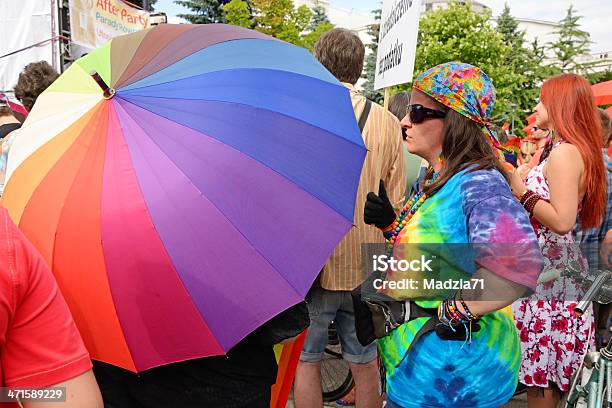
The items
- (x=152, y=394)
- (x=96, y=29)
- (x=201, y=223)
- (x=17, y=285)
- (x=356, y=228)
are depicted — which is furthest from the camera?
(x=96, y=29)

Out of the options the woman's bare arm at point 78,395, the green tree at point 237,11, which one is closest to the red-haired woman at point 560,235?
the woman's bare arm at point 78,395

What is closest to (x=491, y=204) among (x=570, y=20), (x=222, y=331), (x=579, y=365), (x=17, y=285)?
(x=222, y=331)

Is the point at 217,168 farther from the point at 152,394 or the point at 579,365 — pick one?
the point at 579,365

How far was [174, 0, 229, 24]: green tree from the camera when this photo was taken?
115 ft

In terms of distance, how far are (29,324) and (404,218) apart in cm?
135

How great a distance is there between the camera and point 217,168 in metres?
1.79

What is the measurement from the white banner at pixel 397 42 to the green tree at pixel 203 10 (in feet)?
107

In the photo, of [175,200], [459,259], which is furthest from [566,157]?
[175,200]

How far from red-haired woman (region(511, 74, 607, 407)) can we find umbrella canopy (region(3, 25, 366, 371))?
1.36 meters

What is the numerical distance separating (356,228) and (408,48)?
112cm

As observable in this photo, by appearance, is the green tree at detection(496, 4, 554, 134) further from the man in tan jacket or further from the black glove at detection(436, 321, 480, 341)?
the black glove at detection(436, 321, 480, 341)

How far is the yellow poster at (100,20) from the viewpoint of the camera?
36.8 feet

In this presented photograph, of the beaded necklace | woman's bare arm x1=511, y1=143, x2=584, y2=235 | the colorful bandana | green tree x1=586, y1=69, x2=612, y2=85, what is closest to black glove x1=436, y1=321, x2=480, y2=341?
the beaded necklace

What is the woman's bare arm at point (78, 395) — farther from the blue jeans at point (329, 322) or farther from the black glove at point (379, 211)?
the blue jeans at point (329, 322)
